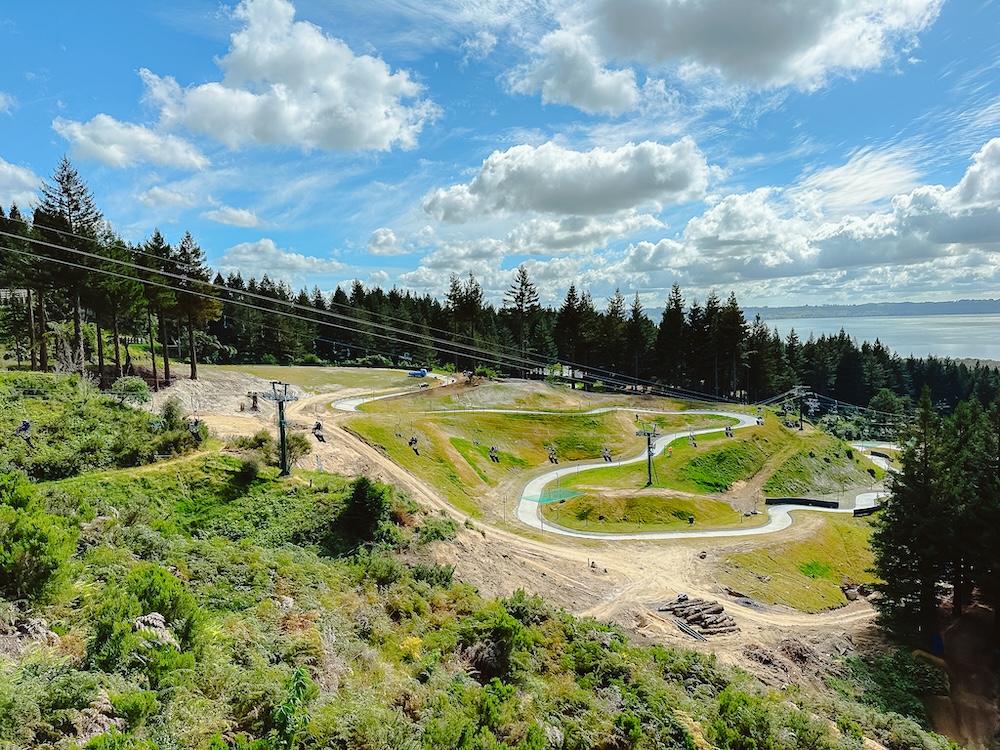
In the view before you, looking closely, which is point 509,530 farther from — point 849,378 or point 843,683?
point 849,378

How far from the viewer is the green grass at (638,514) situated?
145 ft

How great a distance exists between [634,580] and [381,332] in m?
87.1

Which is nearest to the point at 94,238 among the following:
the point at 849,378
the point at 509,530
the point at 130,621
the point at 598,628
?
the point at 509,530

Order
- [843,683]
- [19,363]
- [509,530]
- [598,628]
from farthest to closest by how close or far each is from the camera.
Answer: [19,363]
[509,530]
[843,683]
[598,628]

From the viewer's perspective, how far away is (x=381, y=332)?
110 metres

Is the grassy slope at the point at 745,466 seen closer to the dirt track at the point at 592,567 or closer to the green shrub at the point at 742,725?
the dirt track at the point at 592,567

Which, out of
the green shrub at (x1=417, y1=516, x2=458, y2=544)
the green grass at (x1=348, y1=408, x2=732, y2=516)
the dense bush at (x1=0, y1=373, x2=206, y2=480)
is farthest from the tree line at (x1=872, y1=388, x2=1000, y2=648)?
the dense bush at (x1=0, y1=373, x2=206, y2=480)

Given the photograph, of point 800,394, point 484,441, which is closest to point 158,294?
point 484,441

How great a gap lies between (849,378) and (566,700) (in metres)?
151

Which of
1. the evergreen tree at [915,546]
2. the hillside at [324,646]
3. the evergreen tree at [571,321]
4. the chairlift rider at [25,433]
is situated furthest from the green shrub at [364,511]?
the evergreen tree at [571,321]

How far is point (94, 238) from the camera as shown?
46469mm

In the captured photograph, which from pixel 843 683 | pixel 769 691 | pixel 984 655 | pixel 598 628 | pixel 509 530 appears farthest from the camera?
pixel 509 530

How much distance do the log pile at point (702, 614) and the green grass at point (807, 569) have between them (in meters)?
5.81

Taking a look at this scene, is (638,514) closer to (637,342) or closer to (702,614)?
(702,614)
